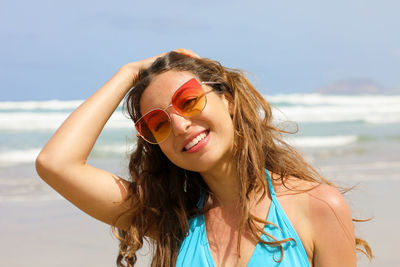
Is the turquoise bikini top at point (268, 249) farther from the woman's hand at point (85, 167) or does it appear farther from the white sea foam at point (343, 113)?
the white sea foam at point (343, 113)

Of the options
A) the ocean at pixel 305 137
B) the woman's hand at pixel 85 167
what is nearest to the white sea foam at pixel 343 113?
the ocean at pixel 305 137

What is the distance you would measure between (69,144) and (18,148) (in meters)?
11.9

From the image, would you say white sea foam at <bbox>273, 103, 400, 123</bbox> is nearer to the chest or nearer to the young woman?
the young woman

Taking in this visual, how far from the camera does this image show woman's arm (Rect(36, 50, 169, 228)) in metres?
2.65

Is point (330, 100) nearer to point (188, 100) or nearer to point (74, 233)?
point (74, 233)

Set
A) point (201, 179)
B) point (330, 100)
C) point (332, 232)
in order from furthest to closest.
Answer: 1. point (330, 100)
2. point (201, 179)
3. point (332, 232)

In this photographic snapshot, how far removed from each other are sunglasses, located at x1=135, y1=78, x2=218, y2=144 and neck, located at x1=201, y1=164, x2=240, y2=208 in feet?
1.05

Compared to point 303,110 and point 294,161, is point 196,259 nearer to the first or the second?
point 294,161

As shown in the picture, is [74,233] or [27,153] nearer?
[74,233]

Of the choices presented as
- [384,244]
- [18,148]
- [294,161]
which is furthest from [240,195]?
[18,148]

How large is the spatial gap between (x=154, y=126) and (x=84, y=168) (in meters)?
0.45

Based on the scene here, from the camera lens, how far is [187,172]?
285cm

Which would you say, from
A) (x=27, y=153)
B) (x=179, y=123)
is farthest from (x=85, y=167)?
(x=27, y=153)

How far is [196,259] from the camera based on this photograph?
8.14ft
